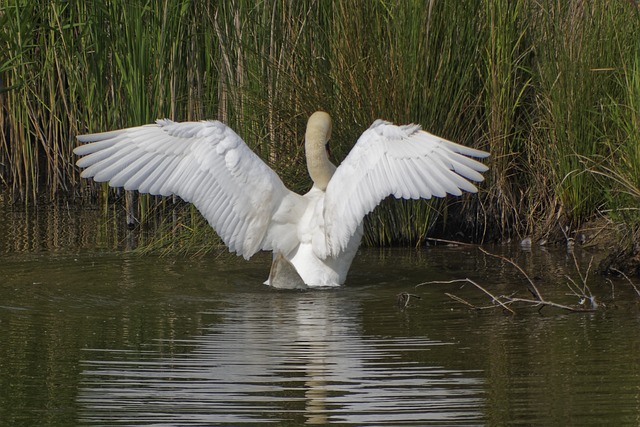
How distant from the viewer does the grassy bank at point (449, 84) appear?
812 cm

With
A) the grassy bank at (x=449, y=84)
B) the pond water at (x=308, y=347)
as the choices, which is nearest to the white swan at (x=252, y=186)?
the pond water at (x=308, y=347)

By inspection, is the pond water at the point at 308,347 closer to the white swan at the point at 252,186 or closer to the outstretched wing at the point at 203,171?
the white swan at the point at 252,186

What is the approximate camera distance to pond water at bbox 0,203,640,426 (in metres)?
4.25

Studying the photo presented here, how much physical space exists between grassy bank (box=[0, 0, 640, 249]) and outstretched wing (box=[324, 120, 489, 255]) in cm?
121

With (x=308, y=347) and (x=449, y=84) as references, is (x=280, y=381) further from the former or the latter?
(x=449, y=84)

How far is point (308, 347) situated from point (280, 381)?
0.70 m

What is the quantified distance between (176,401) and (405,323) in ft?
6.06

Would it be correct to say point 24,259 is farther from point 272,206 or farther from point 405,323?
point 405,323

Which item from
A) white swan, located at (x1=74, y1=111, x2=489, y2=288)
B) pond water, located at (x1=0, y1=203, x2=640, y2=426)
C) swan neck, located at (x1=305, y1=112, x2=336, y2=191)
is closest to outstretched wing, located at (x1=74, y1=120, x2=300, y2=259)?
white swan, located at (x1=74, y1=111, x2=489, y2=288)

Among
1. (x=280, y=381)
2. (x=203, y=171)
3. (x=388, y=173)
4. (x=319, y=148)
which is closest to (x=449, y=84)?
(x=319, y=148)

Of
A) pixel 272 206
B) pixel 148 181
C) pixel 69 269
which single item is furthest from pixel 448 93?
pixel 69 269

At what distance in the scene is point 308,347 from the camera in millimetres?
5406

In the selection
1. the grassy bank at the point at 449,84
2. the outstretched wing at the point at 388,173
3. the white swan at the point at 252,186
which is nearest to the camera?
the outstretched wing at the point at 388,173

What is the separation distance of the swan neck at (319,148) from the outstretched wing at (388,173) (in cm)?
48
